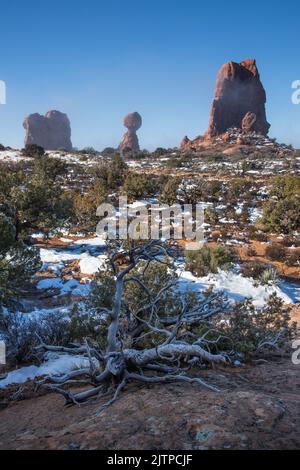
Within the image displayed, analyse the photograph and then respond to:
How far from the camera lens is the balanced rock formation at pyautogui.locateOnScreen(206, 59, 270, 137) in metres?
82.8

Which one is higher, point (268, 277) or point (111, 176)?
point (111, 176)

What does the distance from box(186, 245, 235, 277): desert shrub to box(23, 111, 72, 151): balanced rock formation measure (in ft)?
368

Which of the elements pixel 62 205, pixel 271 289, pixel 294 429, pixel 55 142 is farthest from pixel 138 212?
pixel 55 142

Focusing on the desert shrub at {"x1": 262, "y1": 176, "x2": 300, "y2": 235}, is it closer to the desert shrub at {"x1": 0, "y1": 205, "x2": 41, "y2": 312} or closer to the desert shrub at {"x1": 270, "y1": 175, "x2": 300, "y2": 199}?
the desert shrub at {"x1": 270, "y1": 175, "x2": 300, "y2": 199}

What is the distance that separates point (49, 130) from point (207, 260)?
12226 cm

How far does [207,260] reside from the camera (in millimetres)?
13570

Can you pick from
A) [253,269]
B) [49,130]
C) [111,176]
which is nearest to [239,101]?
[49,130]

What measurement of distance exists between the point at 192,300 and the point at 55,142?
12659cm

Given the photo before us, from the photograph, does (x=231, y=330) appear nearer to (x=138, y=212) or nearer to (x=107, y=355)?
(x=107, y=355)

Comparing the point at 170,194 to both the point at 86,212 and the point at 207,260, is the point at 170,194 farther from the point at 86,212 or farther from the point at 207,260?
the point at 207,260

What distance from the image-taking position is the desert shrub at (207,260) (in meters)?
13.1

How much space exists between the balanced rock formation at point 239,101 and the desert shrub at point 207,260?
70.3m

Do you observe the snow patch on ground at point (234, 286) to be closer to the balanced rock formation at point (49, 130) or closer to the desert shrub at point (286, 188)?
the desert shrub at point (286, 188)
